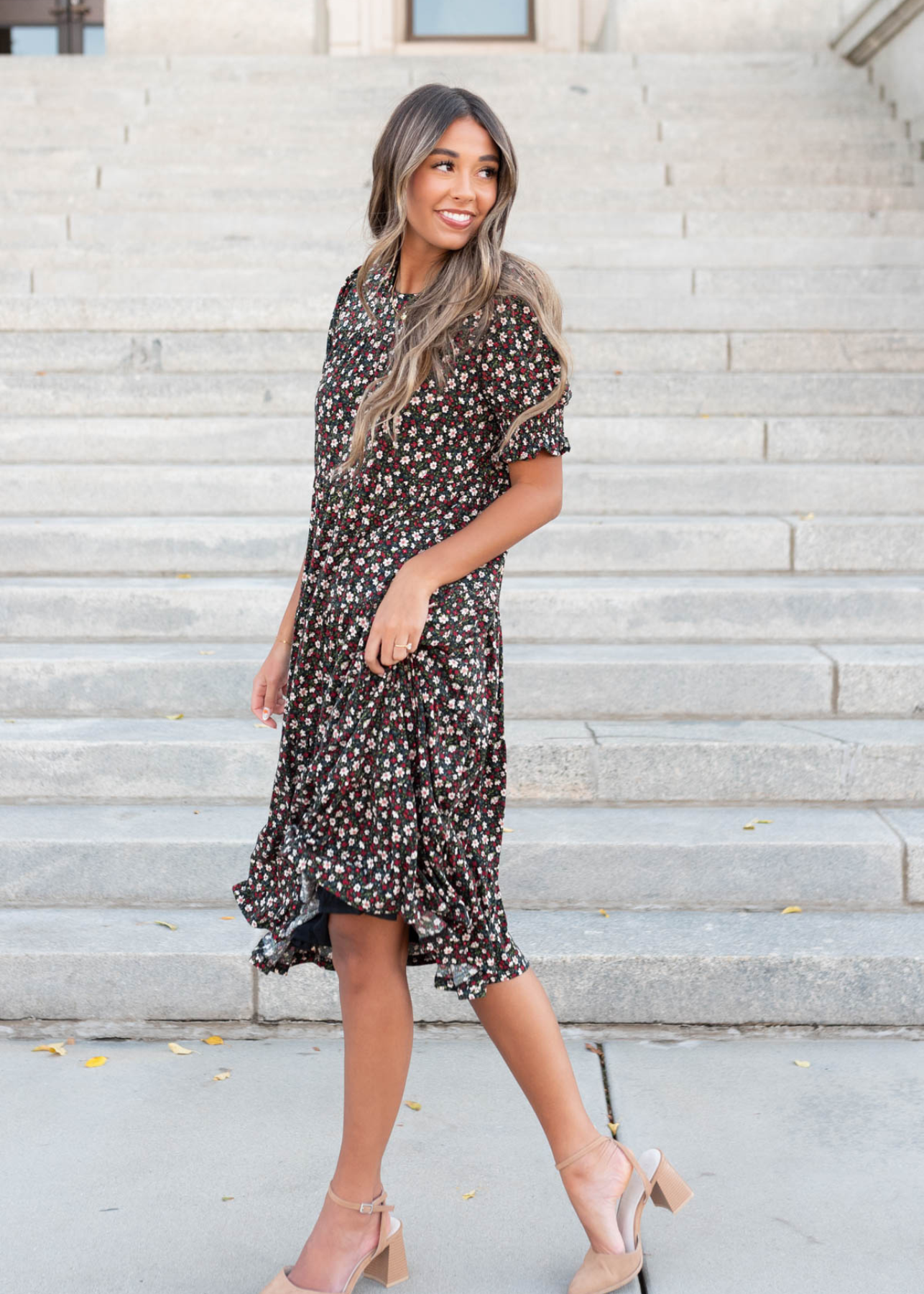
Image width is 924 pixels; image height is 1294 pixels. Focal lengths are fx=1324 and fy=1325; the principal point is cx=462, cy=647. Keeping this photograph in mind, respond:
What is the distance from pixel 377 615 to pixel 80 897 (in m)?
1.92

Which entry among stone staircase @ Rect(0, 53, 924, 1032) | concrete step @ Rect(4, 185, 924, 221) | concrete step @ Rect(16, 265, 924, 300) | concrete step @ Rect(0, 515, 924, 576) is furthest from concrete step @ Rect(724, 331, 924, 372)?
concrete step @ Rect(4, 185, 924, 221)

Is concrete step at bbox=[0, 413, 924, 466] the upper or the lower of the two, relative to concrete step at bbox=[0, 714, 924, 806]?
upper

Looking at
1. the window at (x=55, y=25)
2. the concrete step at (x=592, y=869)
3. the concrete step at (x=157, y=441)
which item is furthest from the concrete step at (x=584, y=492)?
the window at (x=55, y=25)

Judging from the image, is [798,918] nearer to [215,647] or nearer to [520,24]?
[215,647]

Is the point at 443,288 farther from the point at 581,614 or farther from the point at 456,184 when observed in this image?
the point at 581,614

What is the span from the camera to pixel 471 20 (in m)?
12.0

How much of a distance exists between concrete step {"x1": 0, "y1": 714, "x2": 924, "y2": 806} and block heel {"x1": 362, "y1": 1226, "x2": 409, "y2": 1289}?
67.9 inches

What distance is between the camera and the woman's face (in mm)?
2082

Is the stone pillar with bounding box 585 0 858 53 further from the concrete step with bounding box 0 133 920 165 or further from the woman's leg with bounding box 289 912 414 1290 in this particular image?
the woman's leg with bounding box 289 912 414 1290

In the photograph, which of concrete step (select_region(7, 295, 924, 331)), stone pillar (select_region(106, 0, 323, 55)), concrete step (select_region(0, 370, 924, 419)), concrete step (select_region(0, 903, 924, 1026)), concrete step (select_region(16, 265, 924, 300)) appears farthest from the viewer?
stone pillar (select_region(106, 0, 323, 55))

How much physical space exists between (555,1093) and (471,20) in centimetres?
1175

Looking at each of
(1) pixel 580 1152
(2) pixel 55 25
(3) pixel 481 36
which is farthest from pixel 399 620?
(2) pixel 55 25

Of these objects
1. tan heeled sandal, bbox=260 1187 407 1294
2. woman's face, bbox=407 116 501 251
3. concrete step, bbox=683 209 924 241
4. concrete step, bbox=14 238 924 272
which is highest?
concrete step, bbox=683 209 924 241

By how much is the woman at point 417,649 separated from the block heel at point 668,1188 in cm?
5
